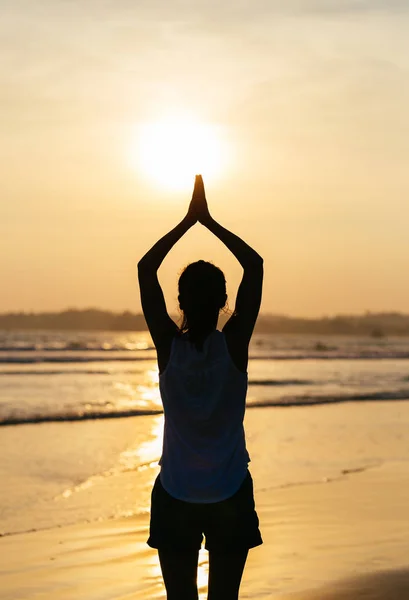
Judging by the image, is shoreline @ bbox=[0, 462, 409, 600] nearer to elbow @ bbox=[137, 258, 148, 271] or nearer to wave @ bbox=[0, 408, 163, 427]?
elbow @ bbox=[137, 258, 148, 271]

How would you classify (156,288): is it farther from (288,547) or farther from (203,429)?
(288,547)

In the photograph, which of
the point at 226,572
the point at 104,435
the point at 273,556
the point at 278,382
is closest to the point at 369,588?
the point at 273,556

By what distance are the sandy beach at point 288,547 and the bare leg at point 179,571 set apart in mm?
2549

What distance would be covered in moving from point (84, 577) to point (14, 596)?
0.57 metres

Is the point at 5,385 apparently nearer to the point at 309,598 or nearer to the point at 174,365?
the point at 309,598

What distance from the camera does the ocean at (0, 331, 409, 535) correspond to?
8.74 metres

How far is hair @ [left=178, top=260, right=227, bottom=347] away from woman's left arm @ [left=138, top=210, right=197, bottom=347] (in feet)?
0.22

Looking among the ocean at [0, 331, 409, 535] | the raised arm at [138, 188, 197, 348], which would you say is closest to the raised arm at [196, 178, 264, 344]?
the raised arm at [138, 188, 197, 348]

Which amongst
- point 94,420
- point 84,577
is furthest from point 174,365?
point 94,420

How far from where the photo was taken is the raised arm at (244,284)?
10.1 feet

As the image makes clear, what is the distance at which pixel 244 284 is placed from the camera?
3.15 meters

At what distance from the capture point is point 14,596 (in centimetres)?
566

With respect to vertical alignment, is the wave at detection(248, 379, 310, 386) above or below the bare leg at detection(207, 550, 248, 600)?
below

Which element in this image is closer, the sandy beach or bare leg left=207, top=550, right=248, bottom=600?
bare leg left=207, top=550, right=248, bottom=600
